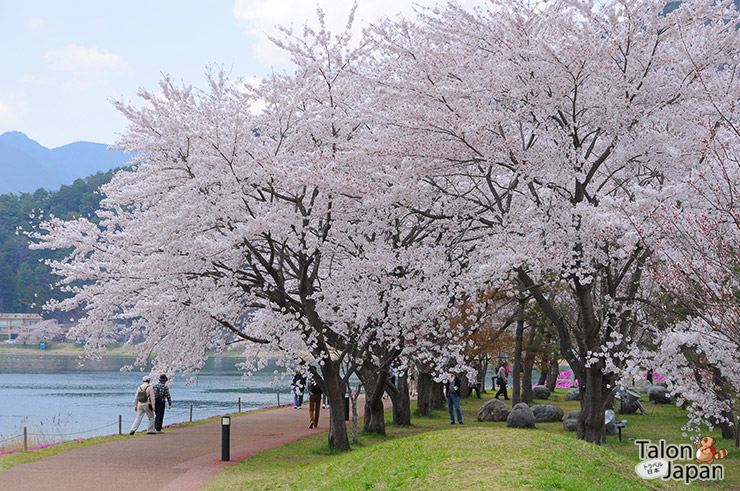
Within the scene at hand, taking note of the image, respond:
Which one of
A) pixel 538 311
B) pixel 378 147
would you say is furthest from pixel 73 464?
pixel 538 311

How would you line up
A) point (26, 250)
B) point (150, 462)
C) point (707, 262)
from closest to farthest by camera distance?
point (707, 262) → point (150, 462) → point (26, 250)

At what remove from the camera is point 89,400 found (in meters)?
37.2

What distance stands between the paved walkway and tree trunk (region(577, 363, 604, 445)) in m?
6.60

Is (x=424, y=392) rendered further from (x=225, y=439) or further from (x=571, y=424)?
(x=225, y=439)

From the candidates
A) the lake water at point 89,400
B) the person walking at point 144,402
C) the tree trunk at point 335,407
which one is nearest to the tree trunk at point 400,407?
the lake water at point 89,400

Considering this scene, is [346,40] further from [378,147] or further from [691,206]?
[691,206]

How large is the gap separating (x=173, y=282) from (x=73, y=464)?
3706mm

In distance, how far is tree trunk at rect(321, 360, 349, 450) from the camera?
13898 millimetres

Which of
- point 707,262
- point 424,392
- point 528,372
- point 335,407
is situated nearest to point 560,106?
point 707,262

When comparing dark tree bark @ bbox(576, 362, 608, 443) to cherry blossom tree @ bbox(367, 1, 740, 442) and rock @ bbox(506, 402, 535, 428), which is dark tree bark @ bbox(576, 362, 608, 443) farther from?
rock @ bbox(506, 402, 535, 428)

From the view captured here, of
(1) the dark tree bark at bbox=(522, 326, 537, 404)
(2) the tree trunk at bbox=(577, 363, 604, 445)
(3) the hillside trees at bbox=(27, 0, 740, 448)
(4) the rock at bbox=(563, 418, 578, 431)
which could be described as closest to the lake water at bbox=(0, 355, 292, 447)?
(3) the hillside trees at bbox=(27, 0, 740, 448)

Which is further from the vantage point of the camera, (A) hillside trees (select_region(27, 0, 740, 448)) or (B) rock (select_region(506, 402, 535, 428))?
(B) rock (select_region(506, 402, 535, 428))

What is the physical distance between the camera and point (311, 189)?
552 inches

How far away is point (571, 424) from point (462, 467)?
10417 millimetres
